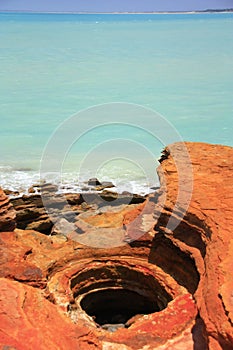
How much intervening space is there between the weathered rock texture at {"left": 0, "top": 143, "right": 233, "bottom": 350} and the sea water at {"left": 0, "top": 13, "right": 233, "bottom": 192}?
5.90 meters

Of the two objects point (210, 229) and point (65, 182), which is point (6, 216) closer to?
point (210, 229)

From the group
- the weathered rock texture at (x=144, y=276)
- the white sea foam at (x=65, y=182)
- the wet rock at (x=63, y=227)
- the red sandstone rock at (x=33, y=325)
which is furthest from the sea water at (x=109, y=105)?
the red sandstone rock at (x=33, y=325)

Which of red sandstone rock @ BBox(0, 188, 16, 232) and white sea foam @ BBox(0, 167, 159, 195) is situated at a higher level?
white sea foam @ BBox(0, 167, 159, 195)

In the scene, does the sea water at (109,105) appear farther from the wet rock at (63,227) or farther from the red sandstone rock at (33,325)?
the red sandstone rock at (33,325)

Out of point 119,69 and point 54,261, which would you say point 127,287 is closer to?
point 54,261

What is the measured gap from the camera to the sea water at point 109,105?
16.0m

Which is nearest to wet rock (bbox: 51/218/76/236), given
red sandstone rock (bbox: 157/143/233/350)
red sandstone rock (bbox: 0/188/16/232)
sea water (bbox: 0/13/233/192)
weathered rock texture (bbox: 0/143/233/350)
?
weathered rock texture (bbox: 0/143/233/350)

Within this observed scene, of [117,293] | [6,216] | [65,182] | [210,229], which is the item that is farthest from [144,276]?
[65,182]

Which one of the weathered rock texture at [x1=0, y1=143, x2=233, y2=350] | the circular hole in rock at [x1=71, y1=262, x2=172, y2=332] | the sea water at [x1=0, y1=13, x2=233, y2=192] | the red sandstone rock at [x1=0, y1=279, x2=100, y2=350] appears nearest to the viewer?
the red sandstone rock at [x1=0, y1=279, x2=100, y2=350]

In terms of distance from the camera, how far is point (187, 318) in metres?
5.75

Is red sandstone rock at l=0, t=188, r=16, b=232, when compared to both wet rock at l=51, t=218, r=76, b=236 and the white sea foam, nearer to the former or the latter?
wet rock at l=51, t=218, r=76, b=236

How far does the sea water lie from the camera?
16031 mm

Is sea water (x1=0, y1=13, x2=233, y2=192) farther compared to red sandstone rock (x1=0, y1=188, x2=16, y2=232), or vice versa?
sea water (x1=0, y1=13, x2=233, y2=192)

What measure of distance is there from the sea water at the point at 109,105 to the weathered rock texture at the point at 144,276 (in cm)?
590
